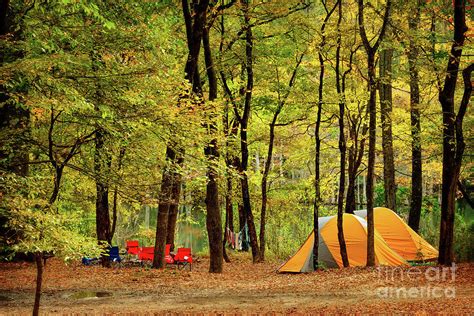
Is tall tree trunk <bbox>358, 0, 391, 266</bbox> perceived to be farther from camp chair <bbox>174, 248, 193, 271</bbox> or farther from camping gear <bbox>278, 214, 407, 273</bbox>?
camp chair <bbox>174, 248, 193, 271</bbox>

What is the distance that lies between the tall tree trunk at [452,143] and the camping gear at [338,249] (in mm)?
4245

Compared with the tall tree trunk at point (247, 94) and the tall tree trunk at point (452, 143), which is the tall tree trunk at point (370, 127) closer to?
the tall tree trunk at point (452, 143)

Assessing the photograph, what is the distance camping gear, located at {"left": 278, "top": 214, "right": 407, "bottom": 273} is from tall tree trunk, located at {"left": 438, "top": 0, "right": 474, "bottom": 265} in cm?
425

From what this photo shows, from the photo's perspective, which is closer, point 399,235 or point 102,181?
point 102,181

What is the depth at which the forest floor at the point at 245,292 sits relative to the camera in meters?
9.54

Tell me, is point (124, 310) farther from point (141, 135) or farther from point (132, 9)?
point (132, 9)

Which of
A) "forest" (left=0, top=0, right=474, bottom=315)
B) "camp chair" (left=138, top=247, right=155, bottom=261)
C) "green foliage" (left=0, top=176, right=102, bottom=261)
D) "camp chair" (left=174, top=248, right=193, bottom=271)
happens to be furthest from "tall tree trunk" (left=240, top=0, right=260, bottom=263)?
"green foliage" (left=0, top=176, right=102, bottom=261)

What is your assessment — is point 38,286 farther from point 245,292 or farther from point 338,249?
point 338,249

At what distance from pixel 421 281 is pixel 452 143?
154 inches

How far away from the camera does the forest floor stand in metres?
9.54

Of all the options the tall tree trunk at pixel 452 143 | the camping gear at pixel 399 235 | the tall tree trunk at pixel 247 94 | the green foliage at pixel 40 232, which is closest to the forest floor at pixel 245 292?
the tall tree trunk at pixel 452 143

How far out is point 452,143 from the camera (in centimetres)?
1388

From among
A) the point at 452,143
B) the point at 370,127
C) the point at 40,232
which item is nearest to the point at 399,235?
the point at 370,127

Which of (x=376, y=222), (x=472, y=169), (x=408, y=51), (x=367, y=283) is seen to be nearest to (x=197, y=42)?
(x=408, y=51)
